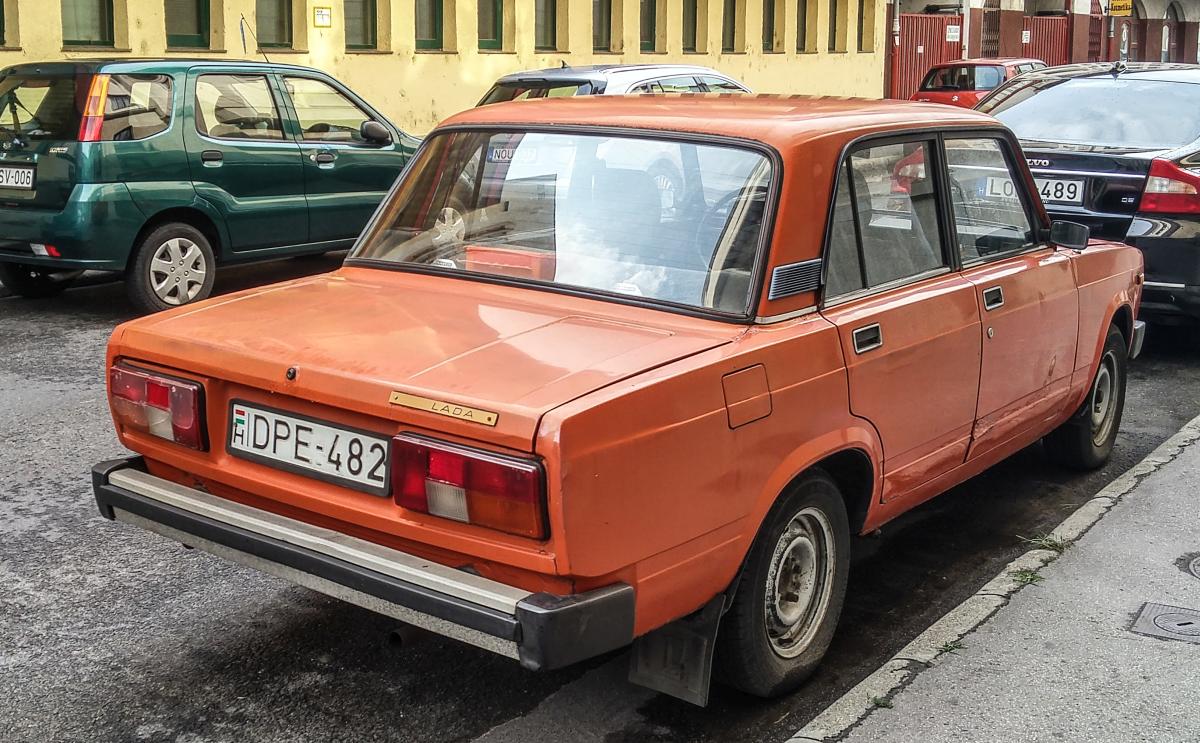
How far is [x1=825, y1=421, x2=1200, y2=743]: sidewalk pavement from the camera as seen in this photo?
3.70 m

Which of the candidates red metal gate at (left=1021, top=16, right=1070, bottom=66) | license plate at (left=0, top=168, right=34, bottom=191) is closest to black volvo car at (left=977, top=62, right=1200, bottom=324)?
license plate at (left=0, top=168, right=34, bottom=191)

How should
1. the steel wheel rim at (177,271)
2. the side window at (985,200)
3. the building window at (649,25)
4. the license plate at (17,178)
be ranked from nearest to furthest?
the side window at (985,200)
the license plate at (17,178)
the steel wheel rim at (177,271)
the building window at (649,25)

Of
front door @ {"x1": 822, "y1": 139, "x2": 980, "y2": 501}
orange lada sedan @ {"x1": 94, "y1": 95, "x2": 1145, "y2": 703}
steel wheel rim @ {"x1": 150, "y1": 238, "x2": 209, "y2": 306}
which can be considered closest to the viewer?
orange lada sedan @ {"x1": 94, "y1": 95, "x2": 1145, "y2": 703}

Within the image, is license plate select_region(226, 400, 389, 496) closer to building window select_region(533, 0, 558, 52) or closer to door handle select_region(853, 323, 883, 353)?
door handle select_region(853, 323, 883, 353)

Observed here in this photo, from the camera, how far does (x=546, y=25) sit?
23797 millimetres

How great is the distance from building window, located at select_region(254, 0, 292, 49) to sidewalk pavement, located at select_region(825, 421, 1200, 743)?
15726mm

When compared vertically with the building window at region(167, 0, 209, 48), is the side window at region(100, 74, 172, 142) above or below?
below

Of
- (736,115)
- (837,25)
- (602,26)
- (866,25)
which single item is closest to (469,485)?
(736,115)

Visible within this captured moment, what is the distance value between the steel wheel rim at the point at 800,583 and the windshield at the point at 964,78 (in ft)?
78.1

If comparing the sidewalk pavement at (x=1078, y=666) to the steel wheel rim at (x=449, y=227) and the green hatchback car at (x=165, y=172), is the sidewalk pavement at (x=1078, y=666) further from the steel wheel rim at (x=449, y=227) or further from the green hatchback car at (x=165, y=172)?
the green hatchback car at (x=165, y=172)

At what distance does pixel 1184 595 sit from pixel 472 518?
2.65 metres

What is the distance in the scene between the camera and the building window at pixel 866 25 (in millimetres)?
32656

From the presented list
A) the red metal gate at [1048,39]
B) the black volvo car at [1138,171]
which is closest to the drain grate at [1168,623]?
the black volvo car at [1138,171]

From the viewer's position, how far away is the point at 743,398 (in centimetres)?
354
